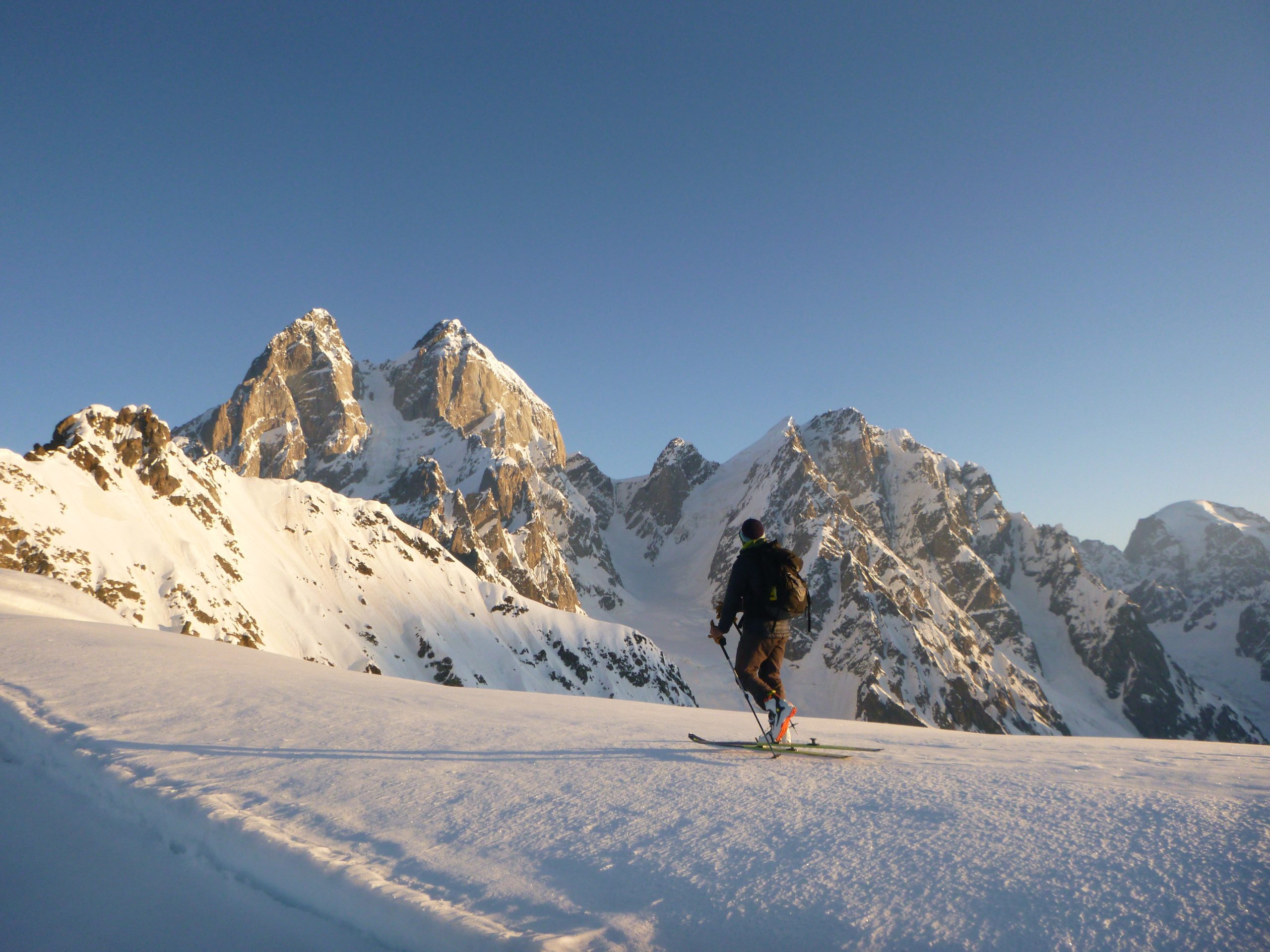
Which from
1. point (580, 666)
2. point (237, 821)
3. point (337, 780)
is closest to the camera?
point (237, 821)

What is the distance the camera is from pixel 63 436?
273 ft

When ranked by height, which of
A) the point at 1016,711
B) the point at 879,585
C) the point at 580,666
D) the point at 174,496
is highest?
the point at 174,496

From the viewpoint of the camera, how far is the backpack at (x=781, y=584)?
7438mm

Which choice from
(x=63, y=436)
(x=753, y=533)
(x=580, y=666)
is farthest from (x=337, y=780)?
(x=580, y=666)

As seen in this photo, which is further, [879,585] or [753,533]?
[879,585]

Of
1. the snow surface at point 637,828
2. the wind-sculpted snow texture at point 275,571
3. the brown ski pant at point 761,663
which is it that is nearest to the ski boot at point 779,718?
the brown ski pant at point 761,663

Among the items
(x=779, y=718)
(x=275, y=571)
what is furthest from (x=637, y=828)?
(x=275, y=571)

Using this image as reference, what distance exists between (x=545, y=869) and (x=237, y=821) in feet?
6.98

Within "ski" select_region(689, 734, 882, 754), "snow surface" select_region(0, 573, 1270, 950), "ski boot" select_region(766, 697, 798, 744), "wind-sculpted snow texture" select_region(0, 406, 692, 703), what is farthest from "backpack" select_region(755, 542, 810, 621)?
"wind-sculpted snow texture" select_region(0, 406, 692, 703)

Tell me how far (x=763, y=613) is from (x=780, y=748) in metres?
1.41

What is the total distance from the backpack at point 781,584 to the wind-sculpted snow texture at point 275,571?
209 ft

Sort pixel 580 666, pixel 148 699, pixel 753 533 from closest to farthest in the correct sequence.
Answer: pixel 148 699, pixel 753 533, pixel 580 666

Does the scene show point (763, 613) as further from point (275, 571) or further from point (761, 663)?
point (275, 571)

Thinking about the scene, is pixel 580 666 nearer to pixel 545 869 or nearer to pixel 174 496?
pixel 174 496
